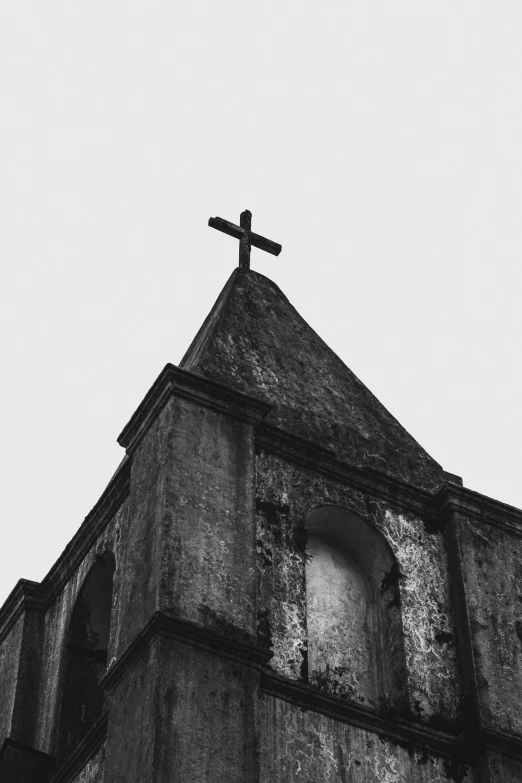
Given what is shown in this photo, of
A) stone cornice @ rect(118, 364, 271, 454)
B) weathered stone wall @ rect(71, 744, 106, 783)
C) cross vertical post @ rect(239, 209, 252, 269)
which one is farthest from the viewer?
cross vertical post @ rect(239, 209, 252, 269)

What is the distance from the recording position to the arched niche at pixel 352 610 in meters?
12.1

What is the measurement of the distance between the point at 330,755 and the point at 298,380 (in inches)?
172

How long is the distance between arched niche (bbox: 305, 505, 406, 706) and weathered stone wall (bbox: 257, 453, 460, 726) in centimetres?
9

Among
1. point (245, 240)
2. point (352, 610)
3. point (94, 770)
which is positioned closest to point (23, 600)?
point (94, 770)

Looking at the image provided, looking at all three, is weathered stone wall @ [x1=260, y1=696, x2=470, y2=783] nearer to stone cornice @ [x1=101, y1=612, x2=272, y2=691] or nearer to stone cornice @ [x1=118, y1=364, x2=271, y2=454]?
stone cornice @ [x1=101, y1=612, x2=272, y2=691]

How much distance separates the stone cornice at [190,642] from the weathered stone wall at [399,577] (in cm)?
53

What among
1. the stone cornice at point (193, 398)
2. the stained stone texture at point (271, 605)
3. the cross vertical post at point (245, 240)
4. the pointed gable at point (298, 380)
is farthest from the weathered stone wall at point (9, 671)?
the cross vertical post at point (245, 240)

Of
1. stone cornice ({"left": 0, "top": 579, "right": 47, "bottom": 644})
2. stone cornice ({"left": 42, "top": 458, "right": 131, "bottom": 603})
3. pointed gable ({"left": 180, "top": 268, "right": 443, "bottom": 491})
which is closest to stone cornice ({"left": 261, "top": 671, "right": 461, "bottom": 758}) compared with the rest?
stone cornice ({"left": 42, "top": 458, "right": 131, "bottom": 603})

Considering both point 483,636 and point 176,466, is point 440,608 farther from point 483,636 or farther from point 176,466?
point 176,466

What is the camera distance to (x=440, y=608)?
12.6m

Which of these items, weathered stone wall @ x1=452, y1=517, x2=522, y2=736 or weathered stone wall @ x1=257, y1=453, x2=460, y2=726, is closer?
weathered stone wall @ x1=257, y1=453, x2=460, y2=726

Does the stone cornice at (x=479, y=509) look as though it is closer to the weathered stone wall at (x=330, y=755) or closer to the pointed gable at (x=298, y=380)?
the pointed gable at (x=298, y=380)

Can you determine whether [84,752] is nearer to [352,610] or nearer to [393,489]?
[352,610]

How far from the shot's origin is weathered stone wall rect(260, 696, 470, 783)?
10719mm
